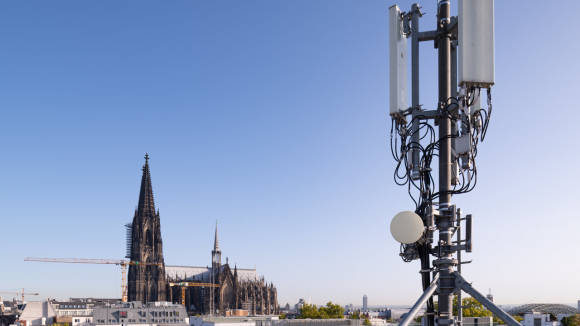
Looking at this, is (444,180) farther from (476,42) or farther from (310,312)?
(310,312)

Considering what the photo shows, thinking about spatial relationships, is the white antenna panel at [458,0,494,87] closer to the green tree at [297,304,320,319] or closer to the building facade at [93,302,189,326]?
the green tree at [297,304,320,319]

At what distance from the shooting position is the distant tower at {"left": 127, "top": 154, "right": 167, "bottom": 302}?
409 ft

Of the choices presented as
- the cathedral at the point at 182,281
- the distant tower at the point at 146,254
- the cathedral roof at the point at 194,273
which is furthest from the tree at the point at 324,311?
the cathedral roof at the point at 194,273

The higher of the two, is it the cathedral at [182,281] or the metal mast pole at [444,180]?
the metal mast pole at [444,180]

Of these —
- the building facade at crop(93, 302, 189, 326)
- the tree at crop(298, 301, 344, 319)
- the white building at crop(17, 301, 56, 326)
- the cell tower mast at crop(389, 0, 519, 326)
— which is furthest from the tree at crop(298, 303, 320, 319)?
the cell tower mast at crop(389, 0, 519, 326)

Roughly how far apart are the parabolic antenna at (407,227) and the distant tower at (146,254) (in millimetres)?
126473

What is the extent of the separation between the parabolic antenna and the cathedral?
12666 cm

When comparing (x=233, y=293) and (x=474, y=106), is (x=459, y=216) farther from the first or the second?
(x=233, y=293)

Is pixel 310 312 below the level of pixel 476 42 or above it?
below

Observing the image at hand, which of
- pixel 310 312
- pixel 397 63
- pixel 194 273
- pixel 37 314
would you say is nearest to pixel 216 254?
pixel 194 273

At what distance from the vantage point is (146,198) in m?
134

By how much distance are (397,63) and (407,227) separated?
274 cm

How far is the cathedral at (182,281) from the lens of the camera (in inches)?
4980

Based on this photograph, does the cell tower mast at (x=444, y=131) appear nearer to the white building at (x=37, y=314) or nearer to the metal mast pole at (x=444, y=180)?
the metal mast pole at (x=444, y=180)
